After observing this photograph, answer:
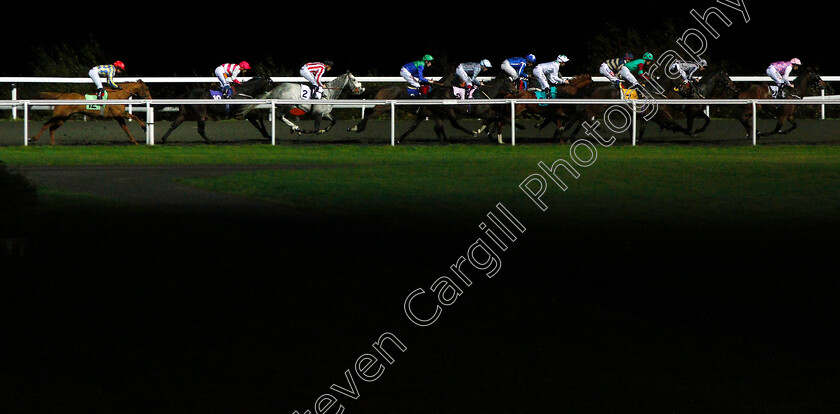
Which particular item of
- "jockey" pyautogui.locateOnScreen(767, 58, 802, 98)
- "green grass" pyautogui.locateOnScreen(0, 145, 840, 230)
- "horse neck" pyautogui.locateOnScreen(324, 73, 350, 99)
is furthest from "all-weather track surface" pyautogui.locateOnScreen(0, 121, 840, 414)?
"jockey" pyautogui.locateOnScreen(767, 58, 802, 98)

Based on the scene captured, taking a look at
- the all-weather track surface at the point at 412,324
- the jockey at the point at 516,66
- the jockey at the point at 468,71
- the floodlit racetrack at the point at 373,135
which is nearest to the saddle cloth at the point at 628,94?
the floodlit racetrack at the point at 373,135

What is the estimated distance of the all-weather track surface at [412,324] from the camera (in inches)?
186

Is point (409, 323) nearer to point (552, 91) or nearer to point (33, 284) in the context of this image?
point (33, 284)

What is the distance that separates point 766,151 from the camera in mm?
21469

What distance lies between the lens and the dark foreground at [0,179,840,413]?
15.4 feet

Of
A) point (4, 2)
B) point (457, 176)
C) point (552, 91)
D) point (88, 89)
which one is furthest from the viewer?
point (4, 2)

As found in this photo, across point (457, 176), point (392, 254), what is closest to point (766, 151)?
point (457, 176)

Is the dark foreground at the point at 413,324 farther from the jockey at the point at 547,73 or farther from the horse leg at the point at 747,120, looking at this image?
the jockey at the point at 547,73

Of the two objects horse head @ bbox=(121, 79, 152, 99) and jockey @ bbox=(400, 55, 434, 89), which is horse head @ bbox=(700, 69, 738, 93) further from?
horse head @ bbox=(121, 79, 152, 99)

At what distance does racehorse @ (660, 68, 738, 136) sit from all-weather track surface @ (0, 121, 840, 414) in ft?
50.7

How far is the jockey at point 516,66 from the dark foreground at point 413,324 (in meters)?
17.5

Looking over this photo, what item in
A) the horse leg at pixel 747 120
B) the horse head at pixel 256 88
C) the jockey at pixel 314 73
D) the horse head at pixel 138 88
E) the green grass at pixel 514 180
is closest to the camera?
the green grass at pixel 514 180

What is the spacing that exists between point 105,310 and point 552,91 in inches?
780

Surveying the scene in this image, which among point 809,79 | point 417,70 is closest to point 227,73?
point 417,70
